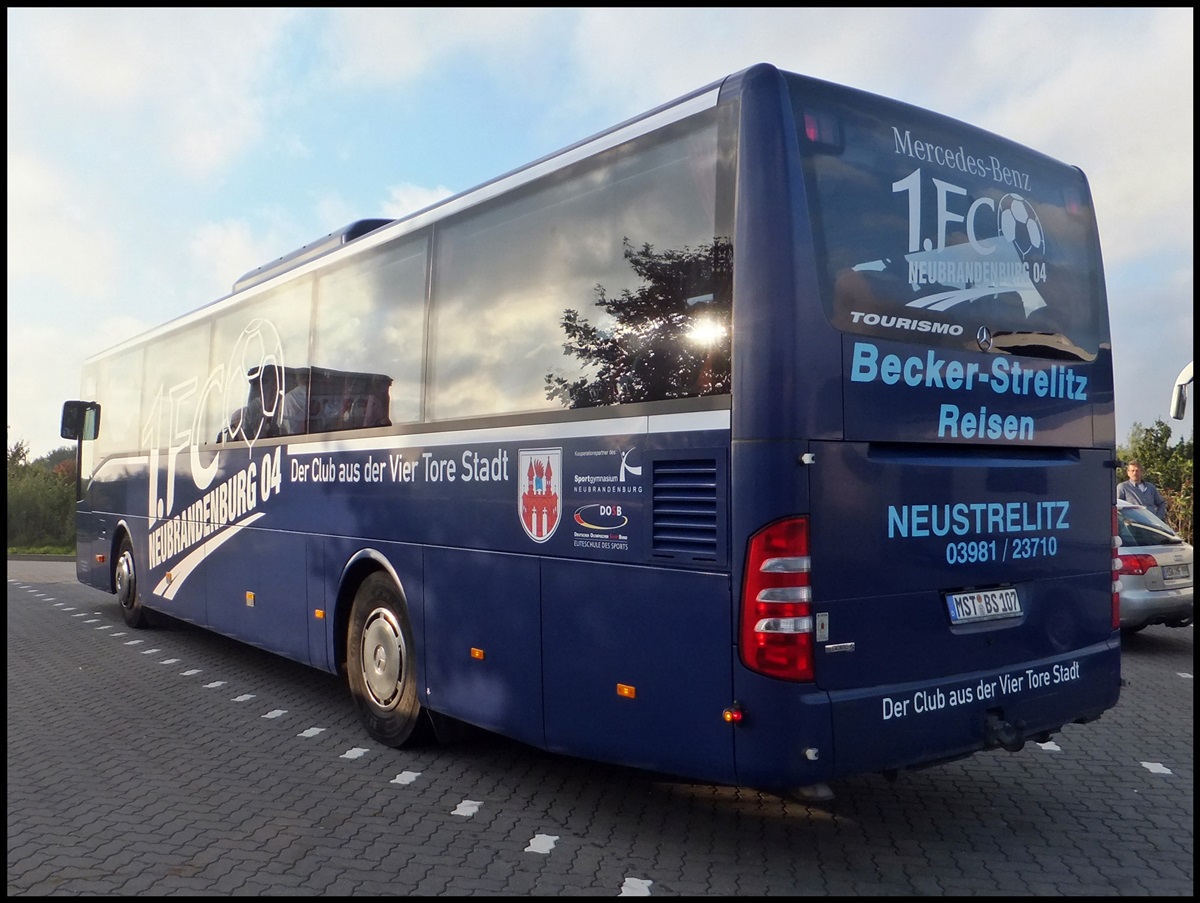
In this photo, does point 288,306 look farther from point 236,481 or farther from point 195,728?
point 195,728

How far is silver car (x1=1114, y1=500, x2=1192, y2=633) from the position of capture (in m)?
9.70

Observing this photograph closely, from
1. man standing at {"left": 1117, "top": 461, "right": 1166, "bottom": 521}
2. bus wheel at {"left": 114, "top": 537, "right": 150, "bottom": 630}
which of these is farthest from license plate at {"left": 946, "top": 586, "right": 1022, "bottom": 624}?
bus wheel at {"left": 114, "top": 537, "right": 150, "bottom": 630}

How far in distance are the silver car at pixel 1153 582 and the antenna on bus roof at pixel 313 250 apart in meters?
7.44

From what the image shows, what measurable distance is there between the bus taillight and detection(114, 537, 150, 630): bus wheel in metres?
9.67

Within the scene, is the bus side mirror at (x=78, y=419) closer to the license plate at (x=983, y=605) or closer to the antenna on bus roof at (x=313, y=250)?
the antenna on bus roof at (x=313, y=250)

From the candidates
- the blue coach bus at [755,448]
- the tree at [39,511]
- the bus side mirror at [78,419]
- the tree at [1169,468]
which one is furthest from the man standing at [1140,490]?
the tree at [39,511]

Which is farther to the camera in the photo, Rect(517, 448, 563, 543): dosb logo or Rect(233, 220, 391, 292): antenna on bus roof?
Rect(233, 220, 391, 292): antenna on bus roof

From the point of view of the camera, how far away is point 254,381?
8.47 metres

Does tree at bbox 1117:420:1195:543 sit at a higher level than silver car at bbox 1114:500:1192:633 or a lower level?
higher

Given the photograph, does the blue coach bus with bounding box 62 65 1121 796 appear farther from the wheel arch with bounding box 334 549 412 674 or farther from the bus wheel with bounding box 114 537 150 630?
the bus wheel with bounding box 114 537 150 630

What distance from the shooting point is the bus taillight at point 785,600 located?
13.3 ft

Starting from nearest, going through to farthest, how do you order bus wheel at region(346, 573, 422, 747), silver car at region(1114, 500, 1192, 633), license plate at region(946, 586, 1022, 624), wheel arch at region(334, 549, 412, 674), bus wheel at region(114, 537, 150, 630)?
license plate at region(946, 586, 1022, 624)
bus wheel at region(346, 573, 422, 747)
wheel arch at region(334, 549, 412, 674)
silver car at region(1114, 500, 1192, 633)
bus wheel at region(114, 537, 150, 630)

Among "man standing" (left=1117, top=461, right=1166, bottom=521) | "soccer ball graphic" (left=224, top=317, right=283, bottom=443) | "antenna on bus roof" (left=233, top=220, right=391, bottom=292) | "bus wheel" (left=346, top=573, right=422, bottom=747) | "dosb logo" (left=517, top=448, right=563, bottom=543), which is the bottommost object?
"bus wheel" (left=346, top=573, right=422, bottom=747)

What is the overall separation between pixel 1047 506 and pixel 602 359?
2.42m
